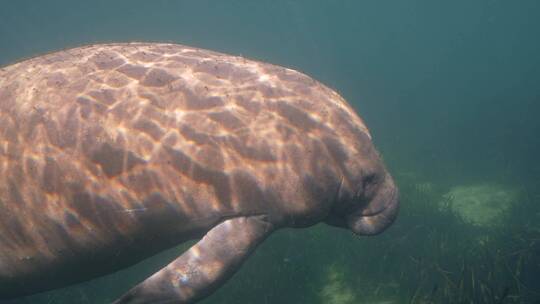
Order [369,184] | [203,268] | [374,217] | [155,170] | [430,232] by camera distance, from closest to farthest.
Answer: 1. [203,268]
2. [155,170]
3. [369,184]
4. [374,217]
5. [430,232]

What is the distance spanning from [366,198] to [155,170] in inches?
99.1

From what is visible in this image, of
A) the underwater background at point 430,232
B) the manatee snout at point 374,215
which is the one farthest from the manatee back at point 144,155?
the underwater background at point 430,232

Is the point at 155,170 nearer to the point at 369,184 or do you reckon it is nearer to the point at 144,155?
the point at 144,155

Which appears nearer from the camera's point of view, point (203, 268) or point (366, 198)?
point (203, 268)

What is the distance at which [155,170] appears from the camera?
4000 mm

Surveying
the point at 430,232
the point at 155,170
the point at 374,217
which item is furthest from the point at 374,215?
the point at 430,232

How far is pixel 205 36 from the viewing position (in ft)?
286

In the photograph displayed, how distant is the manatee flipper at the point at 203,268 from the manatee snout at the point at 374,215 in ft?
4.85

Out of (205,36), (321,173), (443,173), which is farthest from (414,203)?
(205,36)

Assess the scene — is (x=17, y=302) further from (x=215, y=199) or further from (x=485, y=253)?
(x=485, y=253)

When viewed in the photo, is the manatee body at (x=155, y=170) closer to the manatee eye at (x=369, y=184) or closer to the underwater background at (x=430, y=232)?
the manatee eye at (x=369, y=184)

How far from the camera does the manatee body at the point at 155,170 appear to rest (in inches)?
156

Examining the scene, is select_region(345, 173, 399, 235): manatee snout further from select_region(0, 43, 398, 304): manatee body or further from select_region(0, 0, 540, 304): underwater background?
select_region(0, 0, 540, 304): underwater background

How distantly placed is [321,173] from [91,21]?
86699 mm
